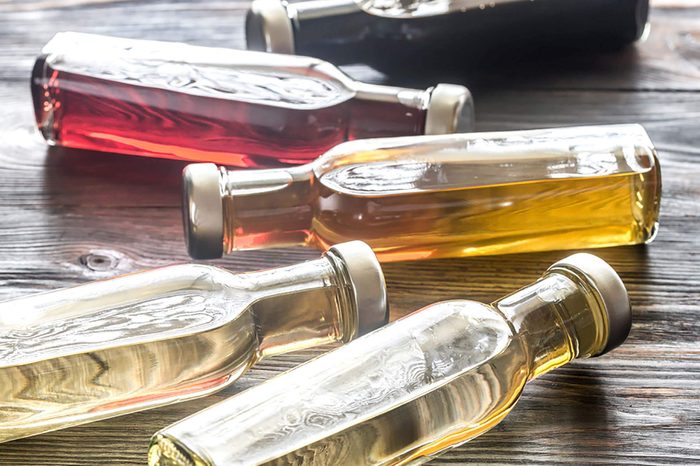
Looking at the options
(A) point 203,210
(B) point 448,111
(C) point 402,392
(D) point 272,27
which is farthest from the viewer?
(D) point 272,27

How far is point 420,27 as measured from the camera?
37.5 inches

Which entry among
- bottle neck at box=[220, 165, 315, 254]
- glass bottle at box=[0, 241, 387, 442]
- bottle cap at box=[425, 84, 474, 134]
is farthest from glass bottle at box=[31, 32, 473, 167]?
glass bottle at box=[0, 241, 387, 442]

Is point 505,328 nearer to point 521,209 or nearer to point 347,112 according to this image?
point 521,209

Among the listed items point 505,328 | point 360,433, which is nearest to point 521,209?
point 505,328

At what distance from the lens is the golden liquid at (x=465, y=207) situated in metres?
0.73

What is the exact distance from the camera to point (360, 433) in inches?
21.3

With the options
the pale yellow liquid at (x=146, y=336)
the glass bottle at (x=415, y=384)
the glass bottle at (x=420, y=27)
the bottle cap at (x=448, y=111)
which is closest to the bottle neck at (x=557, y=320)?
the glass bottle at (x=415, y=384)

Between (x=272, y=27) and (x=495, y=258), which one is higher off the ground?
(x=272, y=27)

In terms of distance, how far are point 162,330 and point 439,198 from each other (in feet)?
0.75

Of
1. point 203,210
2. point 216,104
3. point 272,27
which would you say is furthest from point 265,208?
point 272,27

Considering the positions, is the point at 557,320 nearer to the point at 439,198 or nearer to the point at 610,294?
the point at 610,294

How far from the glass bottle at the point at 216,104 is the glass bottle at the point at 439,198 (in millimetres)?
78

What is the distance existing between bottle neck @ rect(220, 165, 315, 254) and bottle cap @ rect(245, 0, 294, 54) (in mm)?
229

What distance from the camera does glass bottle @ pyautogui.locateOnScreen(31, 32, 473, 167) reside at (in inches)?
32.9
